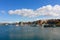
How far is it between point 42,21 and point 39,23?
3.24 meters

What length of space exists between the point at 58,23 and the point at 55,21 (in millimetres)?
3663

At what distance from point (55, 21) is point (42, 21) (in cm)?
1081

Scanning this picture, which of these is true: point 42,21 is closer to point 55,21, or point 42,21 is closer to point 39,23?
point 39,23

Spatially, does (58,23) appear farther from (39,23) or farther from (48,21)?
(39,23)

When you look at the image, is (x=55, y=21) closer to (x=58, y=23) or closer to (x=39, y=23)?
(x=58, y=23)

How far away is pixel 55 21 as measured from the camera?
10775cm

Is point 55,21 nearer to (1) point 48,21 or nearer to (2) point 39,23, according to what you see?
(1) point 48,21

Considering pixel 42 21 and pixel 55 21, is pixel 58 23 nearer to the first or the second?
pixel 55 21

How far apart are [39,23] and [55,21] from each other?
13.5 metres

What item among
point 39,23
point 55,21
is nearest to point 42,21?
point 39,23

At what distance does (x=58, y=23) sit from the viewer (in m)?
105

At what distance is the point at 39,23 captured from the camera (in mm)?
109688

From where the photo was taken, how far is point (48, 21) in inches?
4250
